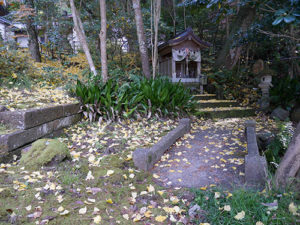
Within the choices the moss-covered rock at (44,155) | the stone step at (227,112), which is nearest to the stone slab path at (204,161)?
the moss-covered rock at (44,155)

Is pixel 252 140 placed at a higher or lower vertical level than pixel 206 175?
higher

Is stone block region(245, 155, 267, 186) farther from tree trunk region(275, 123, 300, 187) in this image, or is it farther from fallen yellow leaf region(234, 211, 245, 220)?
fallen yellow leaf region(234, 211, 245, 220)

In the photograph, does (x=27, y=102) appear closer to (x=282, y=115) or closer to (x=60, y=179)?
(x=60, y=179)

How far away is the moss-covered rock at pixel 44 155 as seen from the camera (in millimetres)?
2674

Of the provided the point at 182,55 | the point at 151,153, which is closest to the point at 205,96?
the point at 182,55

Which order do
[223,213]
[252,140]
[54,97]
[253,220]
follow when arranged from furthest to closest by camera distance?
[54,97], [252,140], [223,213], [253,220]

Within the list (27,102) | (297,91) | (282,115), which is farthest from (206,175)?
(297,91)

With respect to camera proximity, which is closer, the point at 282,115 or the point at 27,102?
the point at 27,102

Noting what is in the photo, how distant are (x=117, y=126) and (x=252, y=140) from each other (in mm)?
2409

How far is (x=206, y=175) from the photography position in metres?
2.96

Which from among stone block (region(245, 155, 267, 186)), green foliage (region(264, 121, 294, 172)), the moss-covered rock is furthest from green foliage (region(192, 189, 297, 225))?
the moss-covered rock

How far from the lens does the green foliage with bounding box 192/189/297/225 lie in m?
1.76

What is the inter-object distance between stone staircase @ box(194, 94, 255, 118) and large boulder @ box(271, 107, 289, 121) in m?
0.68

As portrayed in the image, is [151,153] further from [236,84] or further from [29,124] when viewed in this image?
[236,84]
